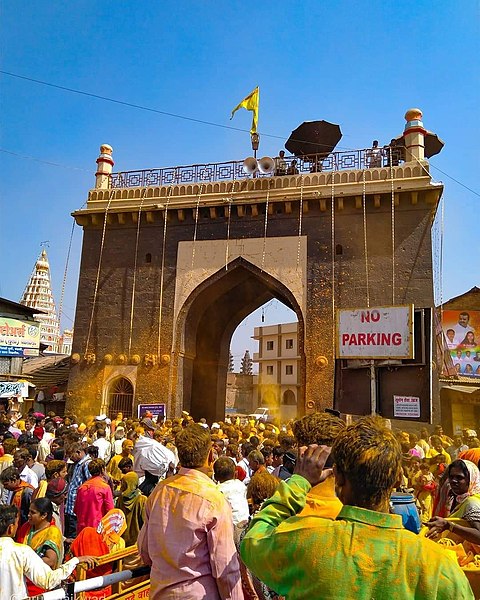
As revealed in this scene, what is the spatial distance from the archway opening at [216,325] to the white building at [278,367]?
997 inches

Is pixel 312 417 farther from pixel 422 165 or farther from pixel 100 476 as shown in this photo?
pixel 422 165

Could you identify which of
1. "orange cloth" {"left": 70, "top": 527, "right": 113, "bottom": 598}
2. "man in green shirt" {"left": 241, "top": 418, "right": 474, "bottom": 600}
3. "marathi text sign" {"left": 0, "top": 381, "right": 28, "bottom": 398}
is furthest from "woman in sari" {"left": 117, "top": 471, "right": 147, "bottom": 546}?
"marathi text sign" {"left": 0, "top": 381, "right": 28, "bottom": 398}

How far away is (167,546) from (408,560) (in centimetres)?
146

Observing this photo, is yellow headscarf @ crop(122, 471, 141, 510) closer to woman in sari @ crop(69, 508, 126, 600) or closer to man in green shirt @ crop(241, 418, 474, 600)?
woman in sari @ crop(69, 508, 126, 600)

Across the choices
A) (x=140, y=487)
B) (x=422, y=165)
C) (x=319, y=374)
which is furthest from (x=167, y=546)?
(x=422, y=165)

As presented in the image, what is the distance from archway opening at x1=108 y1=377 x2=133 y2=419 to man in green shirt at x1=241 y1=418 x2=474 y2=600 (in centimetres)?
1819

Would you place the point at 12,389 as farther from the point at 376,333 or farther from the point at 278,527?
the point at 278,527

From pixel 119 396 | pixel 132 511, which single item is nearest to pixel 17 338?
pixel 119 396

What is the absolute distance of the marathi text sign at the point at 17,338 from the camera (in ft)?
81.8

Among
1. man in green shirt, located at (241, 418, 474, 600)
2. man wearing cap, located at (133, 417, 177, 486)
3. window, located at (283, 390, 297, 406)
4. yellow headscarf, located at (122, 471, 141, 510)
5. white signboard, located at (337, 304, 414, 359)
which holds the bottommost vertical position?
yellow headscarf, located at (122, 471, 141, 510)

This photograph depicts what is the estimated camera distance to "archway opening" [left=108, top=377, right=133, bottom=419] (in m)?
19.3

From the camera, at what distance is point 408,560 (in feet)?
4.88

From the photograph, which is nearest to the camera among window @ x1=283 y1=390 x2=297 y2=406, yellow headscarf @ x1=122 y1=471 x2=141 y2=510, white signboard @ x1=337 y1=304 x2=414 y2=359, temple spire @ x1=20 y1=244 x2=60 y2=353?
yellow headscarf @ x1=122 y1=471 x2=141 y2=510

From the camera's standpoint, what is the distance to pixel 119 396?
19.4m
